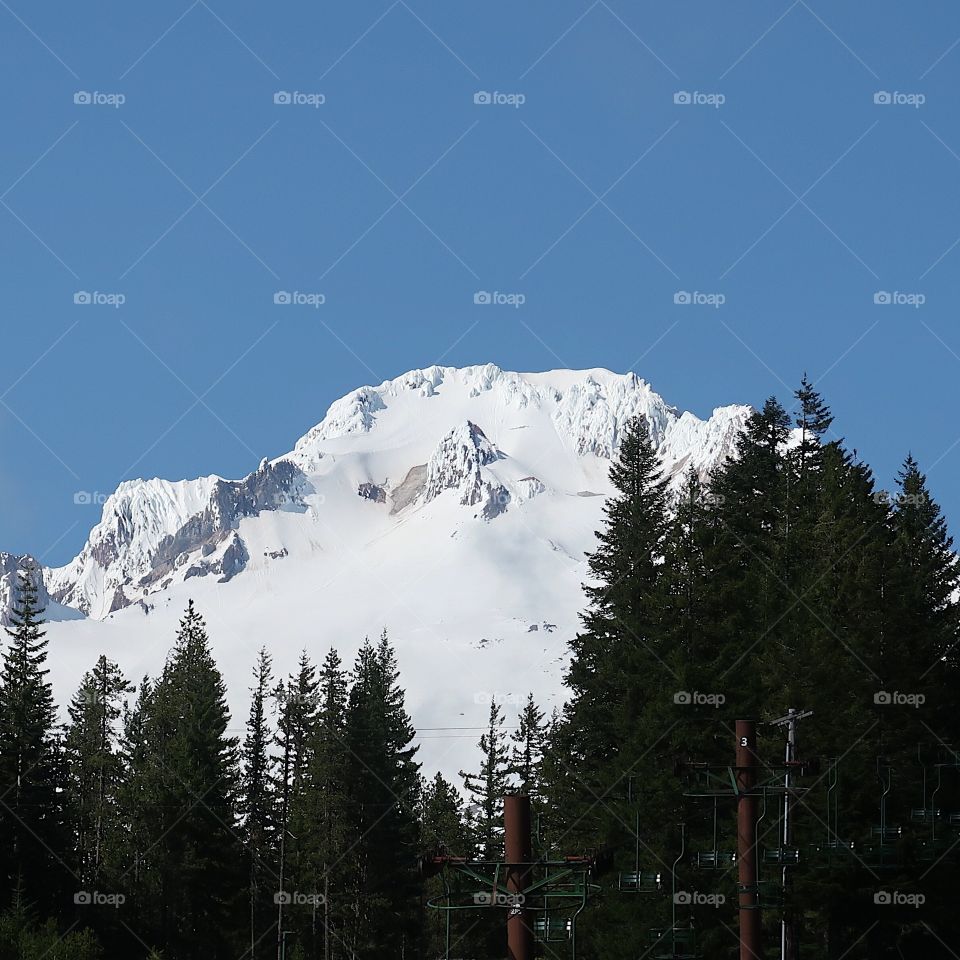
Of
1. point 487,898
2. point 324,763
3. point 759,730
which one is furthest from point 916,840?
point 324,763

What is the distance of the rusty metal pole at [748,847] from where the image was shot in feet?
120

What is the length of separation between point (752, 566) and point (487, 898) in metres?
39.5

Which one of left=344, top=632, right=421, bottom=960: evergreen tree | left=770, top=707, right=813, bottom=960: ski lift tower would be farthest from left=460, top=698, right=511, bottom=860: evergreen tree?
left=770, top=707, right=813, bottom=960: ski lift tower

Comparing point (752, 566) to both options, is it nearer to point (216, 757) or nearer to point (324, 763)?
point (324, 763)

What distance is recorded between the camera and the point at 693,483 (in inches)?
2756

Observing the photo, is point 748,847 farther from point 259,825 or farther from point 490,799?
point 490,799

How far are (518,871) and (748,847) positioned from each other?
1086 centimetres

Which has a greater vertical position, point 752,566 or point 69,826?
point 752,566

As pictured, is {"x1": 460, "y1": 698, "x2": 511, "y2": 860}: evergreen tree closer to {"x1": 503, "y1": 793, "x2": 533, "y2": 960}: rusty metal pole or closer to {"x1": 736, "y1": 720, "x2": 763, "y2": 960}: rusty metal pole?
{"x1": 736, "y1": 720, "x2": 763, "y2": 960}: rusty metal pole

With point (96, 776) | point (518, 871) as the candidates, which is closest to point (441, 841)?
point (96, 776)

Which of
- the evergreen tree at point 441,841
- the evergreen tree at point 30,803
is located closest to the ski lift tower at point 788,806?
the evergreen tree at point 441,841

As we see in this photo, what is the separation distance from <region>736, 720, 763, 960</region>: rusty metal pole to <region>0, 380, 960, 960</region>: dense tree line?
203cm

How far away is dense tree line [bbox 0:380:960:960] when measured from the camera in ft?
173

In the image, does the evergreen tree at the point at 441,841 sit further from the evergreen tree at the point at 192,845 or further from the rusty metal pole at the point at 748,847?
the rusty metal pole at the point at 748,847
